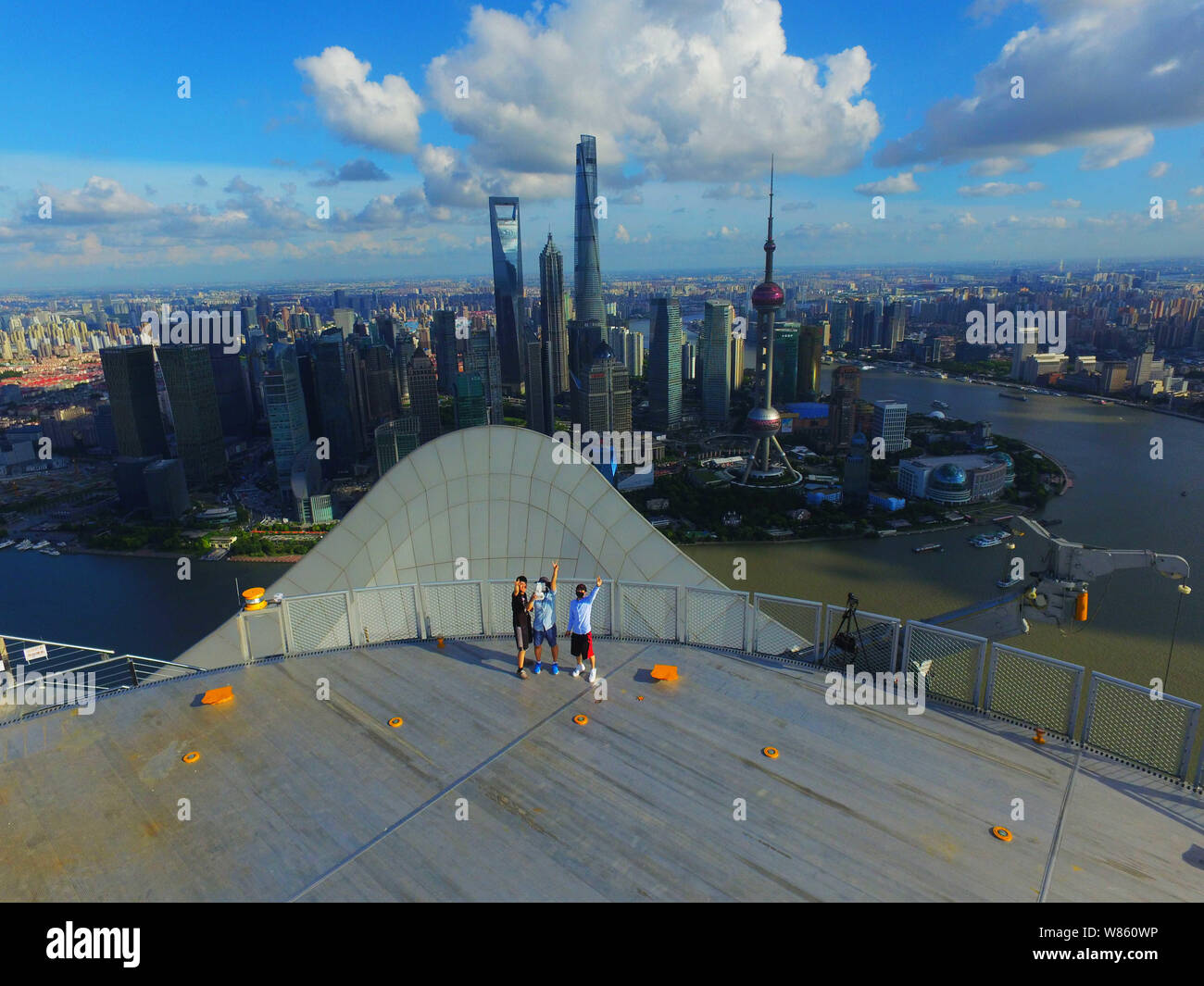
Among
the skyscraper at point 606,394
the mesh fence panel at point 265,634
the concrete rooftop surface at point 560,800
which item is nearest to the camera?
the concrete rooftop surface at point 560,800

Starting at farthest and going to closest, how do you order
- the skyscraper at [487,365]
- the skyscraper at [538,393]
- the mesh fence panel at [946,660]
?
the skyscraper at [487,365] → the skyscraper at [538,393] → the mesh fence panel at [946,660]

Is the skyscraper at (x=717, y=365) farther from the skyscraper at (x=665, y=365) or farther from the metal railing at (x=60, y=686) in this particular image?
the metal railing at (x=60, y=686)

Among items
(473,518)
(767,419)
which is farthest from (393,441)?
(473,518)

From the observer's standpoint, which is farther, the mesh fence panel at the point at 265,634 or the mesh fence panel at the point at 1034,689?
the mesh fence panel at the point at 265,634

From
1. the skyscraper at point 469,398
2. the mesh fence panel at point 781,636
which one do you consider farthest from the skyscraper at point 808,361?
the mesh fence panel at point 781,636

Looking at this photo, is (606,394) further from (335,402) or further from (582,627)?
(582,627)

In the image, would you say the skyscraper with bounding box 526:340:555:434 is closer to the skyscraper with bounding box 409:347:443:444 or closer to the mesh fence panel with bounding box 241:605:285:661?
the skyscraper with bounding box 409:347:443:444
